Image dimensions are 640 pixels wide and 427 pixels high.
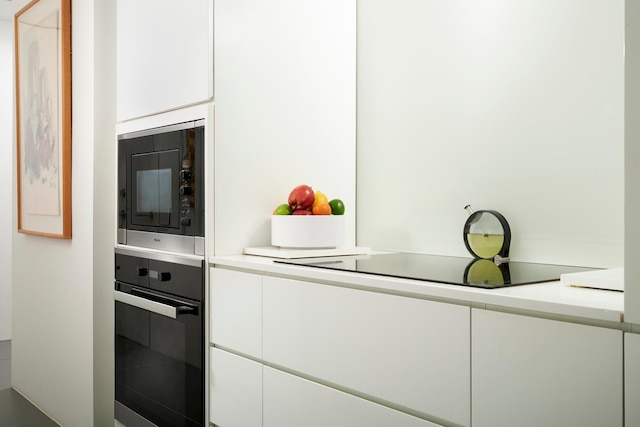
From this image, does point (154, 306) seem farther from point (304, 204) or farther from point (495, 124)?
point (495, 124)

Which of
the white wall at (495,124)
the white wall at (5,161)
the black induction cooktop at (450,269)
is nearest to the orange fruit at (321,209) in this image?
the black induction cooktop at (450,269)

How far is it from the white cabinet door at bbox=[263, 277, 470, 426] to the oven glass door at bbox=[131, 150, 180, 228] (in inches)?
22.9

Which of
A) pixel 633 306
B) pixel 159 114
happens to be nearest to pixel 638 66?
pixel 633 306

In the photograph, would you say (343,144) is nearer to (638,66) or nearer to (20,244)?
(638,66)

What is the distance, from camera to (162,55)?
2102 millimetres

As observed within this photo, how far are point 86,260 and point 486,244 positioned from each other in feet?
5.45

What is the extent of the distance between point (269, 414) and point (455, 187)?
92 cm

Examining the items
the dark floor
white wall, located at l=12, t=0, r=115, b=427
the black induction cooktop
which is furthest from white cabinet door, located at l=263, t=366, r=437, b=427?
the dark floor

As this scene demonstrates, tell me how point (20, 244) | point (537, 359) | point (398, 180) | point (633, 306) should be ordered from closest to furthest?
point (633, 306) → point (537, 359) → point (398, 180) → point (20, 244)

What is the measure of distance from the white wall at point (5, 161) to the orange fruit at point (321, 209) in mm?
3479

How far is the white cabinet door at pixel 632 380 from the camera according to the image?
899 mm

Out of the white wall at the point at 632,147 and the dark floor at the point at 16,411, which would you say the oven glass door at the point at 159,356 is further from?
the white wall at the point at 632,147

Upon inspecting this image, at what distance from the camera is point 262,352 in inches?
65.6

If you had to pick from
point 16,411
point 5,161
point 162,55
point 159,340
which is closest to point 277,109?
point 162,55
